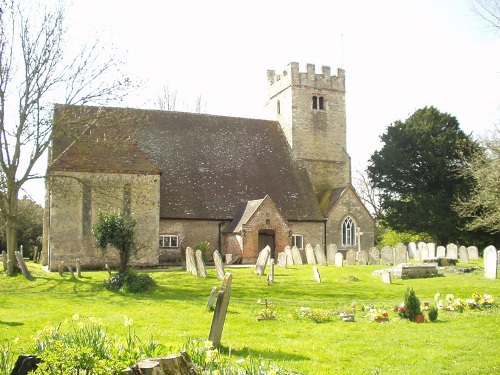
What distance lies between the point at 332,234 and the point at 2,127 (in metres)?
19.6

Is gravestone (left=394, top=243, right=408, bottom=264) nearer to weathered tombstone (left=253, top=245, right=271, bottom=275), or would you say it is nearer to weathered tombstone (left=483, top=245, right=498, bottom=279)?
weathered tombstone (left=483, top=245, right=498, bottom=279)

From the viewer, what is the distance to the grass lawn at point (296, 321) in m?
8.18

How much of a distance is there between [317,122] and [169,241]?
46.4 ft

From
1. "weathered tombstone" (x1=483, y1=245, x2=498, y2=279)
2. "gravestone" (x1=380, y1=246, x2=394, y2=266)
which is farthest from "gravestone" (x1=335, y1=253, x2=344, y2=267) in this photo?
"weathered tombstone" (x1=483, y1=245, x2=498, y2=279)

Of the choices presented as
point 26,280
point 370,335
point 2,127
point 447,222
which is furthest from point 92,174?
point 447,222

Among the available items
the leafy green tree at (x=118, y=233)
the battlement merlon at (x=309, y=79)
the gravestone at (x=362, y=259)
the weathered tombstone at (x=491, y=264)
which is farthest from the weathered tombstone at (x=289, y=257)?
the battlement merlon at (x=309, y=79)

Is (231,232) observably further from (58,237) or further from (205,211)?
(58,237)

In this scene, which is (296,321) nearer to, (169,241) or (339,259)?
(339,259)

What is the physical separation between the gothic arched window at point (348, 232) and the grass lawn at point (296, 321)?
12464 mm

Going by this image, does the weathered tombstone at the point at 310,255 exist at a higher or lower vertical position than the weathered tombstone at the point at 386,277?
higher

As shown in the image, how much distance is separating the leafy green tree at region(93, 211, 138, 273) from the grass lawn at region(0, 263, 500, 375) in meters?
1.45

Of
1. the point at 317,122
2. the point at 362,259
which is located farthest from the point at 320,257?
the point at 317,122

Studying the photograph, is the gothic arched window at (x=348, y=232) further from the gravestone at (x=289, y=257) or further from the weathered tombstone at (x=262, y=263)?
the weathered tombstone at (x=262, y=263)

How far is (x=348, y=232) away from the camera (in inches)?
1314
